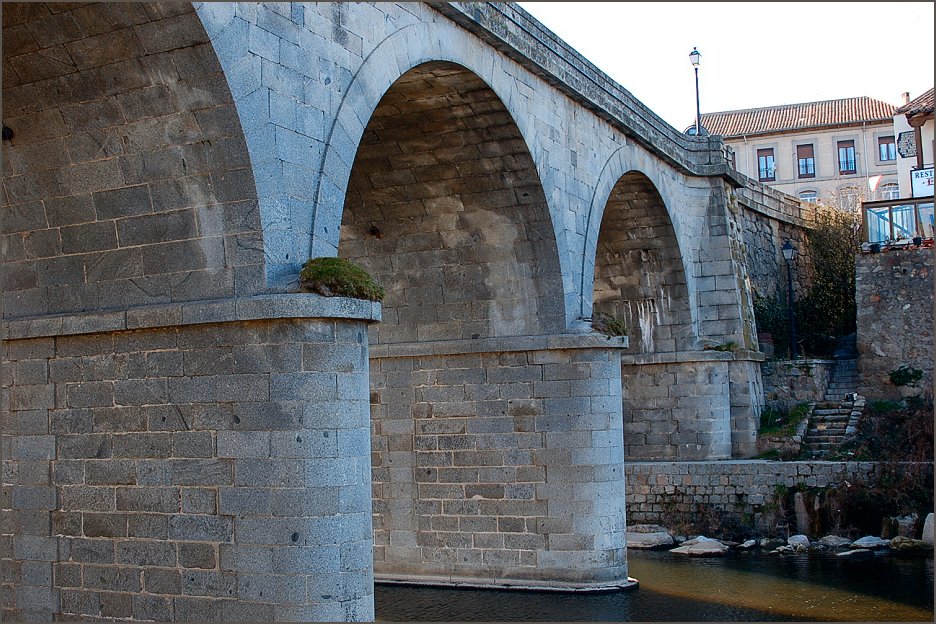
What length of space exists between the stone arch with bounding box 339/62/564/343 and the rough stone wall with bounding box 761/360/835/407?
10254 mm

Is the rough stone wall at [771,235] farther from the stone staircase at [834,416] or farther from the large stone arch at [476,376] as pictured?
the large stone arch at [476,376]

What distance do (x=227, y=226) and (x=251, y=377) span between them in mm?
1045

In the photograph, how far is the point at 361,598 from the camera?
7262mm

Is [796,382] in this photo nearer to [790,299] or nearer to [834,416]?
[834,416]

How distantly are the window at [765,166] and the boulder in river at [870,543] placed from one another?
26467 mm

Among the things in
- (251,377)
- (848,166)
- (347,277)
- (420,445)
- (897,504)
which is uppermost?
(848,166)

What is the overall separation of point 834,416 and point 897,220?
5.13 m

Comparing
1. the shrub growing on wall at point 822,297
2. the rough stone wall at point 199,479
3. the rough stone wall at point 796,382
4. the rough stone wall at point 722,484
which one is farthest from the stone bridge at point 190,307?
the shrub growing on wall at point 822,297

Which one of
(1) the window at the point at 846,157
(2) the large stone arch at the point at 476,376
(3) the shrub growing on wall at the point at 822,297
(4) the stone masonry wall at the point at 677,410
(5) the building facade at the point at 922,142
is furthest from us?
(1) the window at the point at 846,157

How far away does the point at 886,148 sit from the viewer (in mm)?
38719

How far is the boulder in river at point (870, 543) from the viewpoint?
1516 cm

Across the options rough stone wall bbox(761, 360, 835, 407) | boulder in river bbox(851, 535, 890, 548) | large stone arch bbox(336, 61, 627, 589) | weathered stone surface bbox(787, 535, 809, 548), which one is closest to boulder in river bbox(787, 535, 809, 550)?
weathered stone surface bbox(787, 535, 809, 548)

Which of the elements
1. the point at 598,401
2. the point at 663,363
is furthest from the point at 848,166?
the point at 598,401

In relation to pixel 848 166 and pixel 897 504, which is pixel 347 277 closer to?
pixel 897 504
